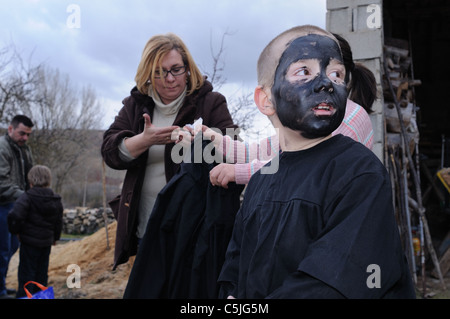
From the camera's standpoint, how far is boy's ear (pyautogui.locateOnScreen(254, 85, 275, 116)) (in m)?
1.22

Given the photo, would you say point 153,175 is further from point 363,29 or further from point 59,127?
point 59,127

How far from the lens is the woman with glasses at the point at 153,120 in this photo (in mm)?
2023

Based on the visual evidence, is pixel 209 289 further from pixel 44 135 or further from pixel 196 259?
pixel 44 135

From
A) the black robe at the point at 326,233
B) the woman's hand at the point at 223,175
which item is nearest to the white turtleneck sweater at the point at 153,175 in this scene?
the woman's hand at the point at 223,175

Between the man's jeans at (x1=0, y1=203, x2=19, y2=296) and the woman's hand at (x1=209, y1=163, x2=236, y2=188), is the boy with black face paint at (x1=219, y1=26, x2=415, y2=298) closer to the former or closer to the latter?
the woman's hand at (x1=209, y1=163, x2=236, y2=188)

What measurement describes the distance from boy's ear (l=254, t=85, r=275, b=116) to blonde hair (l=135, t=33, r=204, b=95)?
0.90m

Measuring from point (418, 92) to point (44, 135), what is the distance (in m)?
15.2

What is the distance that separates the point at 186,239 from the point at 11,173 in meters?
3.46

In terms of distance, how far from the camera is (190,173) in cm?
170

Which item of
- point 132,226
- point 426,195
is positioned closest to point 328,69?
point 132,226

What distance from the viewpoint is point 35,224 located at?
3982 mm

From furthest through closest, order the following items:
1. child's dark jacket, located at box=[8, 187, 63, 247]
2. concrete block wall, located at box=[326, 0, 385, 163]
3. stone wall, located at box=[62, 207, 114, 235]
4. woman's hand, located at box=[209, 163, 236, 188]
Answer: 1. stone wall, located at box=[62, 207, 114, 235]
2. child's dark jacket, located at box=[8, 187, 63, 247]
3. concrete block wall, located at box=[326, 0, 385, 163]
4. woman's hand, located at box=[209, 163, 236, 188]

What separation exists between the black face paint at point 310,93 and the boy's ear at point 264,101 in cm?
6

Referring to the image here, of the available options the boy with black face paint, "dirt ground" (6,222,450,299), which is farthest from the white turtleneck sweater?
"dirt ground" (6,222,450,299)
